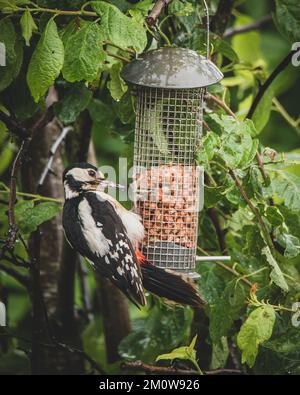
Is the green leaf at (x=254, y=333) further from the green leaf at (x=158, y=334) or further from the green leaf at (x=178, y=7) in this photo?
the green leaf at (x=178, y=7)

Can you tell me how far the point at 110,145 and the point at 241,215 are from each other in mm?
2291

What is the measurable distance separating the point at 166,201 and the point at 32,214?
1.53 ft

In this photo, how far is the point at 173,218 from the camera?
2.79 meters

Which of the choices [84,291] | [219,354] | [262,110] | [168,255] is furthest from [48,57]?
[84,291]

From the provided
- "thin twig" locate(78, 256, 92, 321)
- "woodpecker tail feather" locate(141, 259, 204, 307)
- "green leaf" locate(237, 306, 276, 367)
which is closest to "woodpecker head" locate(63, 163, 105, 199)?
"woodpecker tail feather" locate(141, 259, 204, 307)

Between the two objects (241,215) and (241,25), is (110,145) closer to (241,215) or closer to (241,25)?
(241,25)

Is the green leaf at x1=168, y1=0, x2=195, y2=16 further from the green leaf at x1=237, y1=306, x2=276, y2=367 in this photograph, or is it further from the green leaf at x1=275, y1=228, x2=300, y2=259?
the green leaf at x1=237, y1=306, x2=276, y2=367

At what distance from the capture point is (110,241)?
2535mm

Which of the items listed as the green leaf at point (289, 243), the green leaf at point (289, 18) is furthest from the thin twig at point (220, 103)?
the green leaf at point (289, 243)

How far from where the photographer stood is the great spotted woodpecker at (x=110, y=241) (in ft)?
8.34

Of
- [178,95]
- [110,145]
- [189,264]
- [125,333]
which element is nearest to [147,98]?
[178,95]

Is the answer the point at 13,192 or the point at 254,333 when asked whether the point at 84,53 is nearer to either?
the point at 13,192

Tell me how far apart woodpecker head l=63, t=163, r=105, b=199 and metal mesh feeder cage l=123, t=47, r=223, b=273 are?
196 mm

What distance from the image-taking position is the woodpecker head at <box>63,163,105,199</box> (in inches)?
103
